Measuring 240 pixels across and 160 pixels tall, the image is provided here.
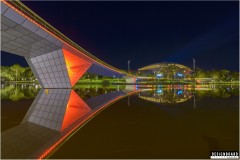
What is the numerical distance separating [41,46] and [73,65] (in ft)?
34.1

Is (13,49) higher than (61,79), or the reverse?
(13,49)

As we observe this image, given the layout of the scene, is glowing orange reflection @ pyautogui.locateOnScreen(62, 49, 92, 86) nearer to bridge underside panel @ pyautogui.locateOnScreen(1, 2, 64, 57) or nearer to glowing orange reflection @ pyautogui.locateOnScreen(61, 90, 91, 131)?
bridge underside panel @ pyautogui.locateOnScreen(1, 2, 64, 57)

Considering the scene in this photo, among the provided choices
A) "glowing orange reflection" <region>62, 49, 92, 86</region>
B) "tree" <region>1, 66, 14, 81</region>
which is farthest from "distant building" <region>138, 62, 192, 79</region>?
"tree" <region>1, 66, 14, 81</region>

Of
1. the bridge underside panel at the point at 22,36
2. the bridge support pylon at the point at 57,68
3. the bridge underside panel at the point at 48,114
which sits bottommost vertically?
the bridge underside panel at the point at 48,114

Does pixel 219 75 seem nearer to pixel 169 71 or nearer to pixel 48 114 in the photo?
pixel 169 71

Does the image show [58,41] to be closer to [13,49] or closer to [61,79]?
[13,49]

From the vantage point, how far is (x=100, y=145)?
6211mm

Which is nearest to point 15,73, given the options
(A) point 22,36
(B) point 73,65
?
(B) point 73,65

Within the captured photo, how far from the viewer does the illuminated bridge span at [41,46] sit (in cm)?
2022

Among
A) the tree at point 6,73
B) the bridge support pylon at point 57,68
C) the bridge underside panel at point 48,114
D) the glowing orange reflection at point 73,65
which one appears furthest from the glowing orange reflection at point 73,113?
the tree at point 6,73

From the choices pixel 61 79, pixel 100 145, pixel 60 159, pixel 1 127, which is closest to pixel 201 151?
pixel 100 145

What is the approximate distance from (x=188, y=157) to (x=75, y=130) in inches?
170

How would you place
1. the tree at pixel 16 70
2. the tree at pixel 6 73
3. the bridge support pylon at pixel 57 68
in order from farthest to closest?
the tree at pixel 16 70
the tree at pixel 6 73
the bridge support pylon at pixel 57 68

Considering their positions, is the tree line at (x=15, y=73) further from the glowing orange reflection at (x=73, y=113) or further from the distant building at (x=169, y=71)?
the glowing orange reflection at (x=73, y=113)
